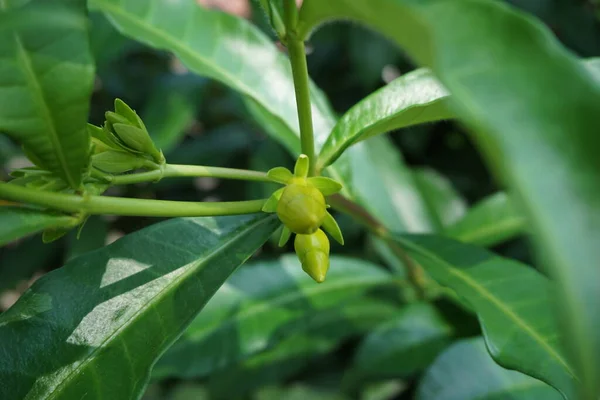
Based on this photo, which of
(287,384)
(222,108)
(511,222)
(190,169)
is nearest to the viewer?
(190,169)

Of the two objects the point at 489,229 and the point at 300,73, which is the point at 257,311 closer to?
the point at 489,229

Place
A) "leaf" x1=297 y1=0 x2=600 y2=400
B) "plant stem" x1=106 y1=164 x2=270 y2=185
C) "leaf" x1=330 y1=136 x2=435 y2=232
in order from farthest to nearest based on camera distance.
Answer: "leaf" x1=330 y1=136 x2=435 y2=232, "plant stem" x1=106 y1=164 x2=270 y2=185, "leaf" x1=297 y1=0 x2=600 y2=400

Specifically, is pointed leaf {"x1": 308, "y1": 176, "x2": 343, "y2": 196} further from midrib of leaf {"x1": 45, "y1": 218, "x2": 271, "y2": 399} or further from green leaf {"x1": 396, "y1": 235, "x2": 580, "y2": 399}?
green leaf {"x1": 396, "y1": 235, "x2": 580, "y2": 399}

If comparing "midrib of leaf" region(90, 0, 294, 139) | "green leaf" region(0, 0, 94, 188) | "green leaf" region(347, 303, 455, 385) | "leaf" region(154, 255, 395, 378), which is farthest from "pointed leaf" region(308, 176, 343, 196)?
"green leaf" region(347, 303, 455, 385)

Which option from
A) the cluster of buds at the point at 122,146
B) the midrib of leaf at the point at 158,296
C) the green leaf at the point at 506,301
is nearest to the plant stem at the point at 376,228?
the green leaf at the point at 506,301

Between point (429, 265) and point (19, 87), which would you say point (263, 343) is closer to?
point (429, 265)

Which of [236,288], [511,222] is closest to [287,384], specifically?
[236,288]

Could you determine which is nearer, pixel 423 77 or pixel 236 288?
pixel 423 77
